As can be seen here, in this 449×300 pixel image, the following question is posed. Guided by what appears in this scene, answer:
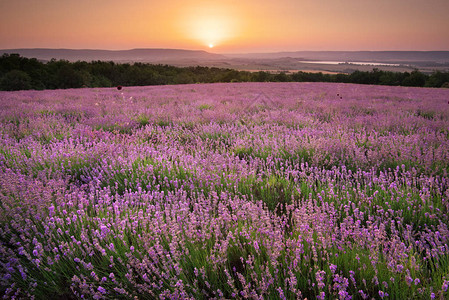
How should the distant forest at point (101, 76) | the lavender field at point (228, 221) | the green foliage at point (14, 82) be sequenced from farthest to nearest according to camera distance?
1. the distant forest at point (101, 76)
2. the green foliage at point (14, 82)
3. the lavender field at point (228, 221)

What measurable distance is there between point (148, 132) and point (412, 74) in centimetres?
5628

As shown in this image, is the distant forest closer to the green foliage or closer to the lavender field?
the green foliage

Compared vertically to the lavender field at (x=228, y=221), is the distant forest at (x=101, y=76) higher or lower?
higher

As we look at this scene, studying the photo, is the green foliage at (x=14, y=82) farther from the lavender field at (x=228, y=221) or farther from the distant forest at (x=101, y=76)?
the lavender field at (x=228, y=221)

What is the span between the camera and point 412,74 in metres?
46.8

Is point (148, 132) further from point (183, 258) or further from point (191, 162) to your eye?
point (183, 258)

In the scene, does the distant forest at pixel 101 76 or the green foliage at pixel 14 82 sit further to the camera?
the distant forest at pixel 101 76

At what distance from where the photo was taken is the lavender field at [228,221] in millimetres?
1498

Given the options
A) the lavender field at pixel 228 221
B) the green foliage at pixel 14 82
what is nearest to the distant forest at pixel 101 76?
the green foliage at pixel 14 82

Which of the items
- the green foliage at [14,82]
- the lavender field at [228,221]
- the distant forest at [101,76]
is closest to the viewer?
the lavender field at [228,221]

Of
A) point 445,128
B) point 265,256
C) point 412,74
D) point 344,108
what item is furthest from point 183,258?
point 412,74

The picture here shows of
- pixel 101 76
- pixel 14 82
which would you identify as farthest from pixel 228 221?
pixel 101 76

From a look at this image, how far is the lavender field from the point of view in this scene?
150 centimetres

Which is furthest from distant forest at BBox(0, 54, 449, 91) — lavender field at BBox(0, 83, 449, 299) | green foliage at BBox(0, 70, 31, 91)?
lavender field at BBox(0, 83, 449, 299)
